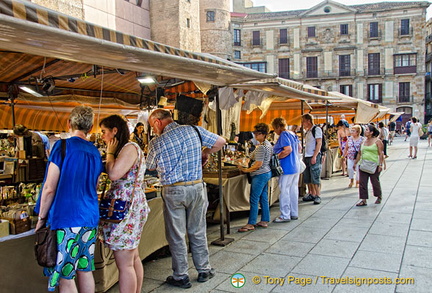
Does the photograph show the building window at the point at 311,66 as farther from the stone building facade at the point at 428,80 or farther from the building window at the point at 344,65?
the stone building facade at the point at 428,80

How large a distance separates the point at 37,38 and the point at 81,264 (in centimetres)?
156

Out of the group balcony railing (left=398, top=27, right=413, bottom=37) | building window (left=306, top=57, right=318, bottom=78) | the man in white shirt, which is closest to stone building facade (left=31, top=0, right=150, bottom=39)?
the man in white shirt

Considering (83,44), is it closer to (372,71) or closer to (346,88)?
(346,88)

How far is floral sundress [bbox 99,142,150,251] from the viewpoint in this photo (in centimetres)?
298

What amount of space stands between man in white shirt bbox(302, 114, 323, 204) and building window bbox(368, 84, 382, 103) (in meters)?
41.3

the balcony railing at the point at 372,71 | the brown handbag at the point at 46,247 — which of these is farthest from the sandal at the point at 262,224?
the balcony railing at the point at 372,71

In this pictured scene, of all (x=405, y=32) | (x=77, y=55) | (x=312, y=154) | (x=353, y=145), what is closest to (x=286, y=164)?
(x=312, y=154)

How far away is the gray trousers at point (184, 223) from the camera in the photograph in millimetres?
3576

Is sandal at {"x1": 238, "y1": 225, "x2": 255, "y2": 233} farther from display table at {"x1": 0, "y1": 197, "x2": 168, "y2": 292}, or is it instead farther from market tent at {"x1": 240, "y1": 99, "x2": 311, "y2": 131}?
market tent at {"x1": 240, "y1": 99, "x2": 311, "y2": 131}

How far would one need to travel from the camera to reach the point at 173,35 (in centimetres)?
2991

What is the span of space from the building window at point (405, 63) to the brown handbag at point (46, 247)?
47685mm

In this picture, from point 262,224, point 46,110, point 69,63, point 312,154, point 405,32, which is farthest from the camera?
point 405,32

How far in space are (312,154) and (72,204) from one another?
205 inches

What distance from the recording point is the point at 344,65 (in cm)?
4544
